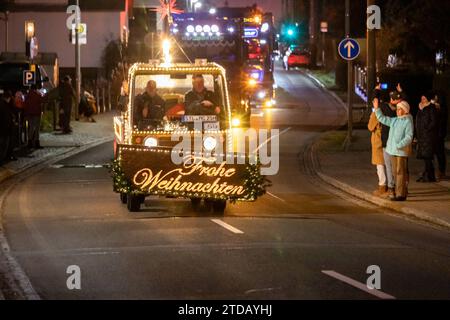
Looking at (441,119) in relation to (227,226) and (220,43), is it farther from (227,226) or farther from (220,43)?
(220,43)

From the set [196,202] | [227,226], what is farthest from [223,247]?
[196,202]

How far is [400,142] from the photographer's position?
1858 cm

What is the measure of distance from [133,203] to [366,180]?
22.4 ft

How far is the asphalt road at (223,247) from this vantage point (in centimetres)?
1076

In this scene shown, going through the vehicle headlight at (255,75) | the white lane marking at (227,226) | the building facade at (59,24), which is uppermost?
the building facade at (59,24)

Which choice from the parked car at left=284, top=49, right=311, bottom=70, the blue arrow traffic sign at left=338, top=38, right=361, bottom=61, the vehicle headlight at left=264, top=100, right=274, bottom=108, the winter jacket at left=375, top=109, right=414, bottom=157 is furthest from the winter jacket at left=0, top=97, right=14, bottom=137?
the parked car at left=284, top=49, right=311, bottom=70

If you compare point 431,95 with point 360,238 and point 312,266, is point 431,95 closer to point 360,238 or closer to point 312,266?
point 360,238

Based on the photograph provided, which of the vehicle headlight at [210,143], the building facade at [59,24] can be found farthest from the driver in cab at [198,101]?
the building facade at [59,24]

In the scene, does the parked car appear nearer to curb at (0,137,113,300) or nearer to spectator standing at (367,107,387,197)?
curb at (0,137,113,300)

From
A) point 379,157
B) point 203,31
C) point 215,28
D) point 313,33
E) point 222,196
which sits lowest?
point 222,196

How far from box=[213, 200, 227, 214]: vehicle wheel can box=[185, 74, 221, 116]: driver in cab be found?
6.21 ft

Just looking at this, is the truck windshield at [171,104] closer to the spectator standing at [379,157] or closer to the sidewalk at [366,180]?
the spectator standing at [379,157]

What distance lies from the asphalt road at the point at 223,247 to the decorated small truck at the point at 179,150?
0.42 m
